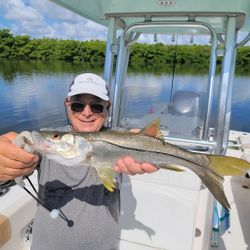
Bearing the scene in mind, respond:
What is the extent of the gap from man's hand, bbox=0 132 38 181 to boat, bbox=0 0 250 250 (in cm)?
125

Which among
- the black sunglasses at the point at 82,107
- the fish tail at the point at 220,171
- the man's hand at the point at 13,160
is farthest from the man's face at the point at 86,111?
the fish tail at the point at 220,171

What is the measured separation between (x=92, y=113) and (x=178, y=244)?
1254 mm

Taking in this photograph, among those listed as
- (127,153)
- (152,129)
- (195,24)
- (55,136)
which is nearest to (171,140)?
(195,24)

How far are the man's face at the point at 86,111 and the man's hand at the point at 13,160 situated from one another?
0.64 meters

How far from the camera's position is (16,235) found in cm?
273

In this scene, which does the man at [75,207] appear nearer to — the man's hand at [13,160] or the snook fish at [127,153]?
the snook fish at [127,153]

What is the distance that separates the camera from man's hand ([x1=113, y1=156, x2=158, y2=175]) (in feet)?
5.67

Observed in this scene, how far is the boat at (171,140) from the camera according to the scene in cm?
256

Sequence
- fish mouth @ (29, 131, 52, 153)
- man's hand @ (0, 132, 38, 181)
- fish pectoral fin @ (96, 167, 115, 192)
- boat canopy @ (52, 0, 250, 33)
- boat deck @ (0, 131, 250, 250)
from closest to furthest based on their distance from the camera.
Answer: man's hand @ (0, 132, 38, 181), fish mouth @ (29, 131, 52, 153), fish pectoral fin @ (96, 167, 115, 192), boat deck @ (0, 131, 250, 250), boat canopy @ (52, 0, 250, 33)

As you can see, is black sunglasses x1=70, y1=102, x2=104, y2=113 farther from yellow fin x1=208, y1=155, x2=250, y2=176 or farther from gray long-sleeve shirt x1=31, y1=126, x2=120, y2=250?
yellow fin x1=208, y1=155, x2=250, y2=176

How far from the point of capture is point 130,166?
1.73 m

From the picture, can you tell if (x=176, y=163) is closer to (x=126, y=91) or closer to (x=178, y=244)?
(x=178, y=244)

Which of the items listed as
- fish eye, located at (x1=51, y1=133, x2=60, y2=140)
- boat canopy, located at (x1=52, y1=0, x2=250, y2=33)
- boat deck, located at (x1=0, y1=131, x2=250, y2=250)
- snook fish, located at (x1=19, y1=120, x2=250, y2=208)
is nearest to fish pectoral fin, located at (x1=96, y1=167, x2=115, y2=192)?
snook fish, located at (x1=19, y1=120, x2=250, y2=208)

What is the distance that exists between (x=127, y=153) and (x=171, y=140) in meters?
1.40
